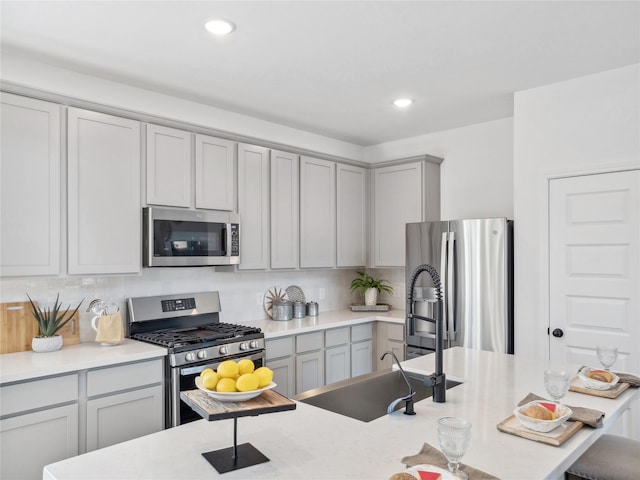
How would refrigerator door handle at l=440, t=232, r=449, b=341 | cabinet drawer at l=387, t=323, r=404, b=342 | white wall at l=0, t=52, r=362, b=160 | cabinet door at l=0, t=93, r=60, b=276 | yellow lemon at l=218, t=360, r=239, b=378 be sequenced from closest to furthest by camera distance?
yellow lemon at l=218, t=360, r=239, b=378, cabinet door at l=0, t=93, r=60, b=276, white wall at l=0, t=52, r=362, b=160, refrigerator door handle at l=440, t=232, r=449, b=341, cabinet drawer at l=387, t=323, r=404, b=342

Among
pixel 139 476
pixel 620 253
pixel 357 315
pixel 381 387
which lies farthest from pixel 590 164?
pixel 139 476

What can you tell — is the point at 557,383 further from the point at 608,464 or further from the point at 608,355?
the point at 608,355

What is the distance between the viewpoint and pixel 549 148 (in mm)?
3188

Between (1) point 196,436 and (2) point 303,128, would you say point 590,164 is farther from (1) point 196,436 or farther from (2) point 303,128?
(1) point 196,436

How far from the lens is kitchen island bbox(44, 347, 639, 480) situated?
124 cm

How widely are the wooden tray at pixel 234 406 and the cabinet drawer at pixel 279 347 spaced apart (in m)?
2.16

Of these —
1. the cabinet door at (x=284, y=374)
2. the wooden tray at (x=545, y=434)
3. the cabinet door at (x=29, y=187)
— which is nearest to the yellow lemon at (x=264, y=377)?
the wooden tray at (x=545, y=434)

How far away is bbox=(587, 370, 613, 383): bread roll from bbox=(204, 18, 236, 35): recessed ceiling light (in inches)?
90.6

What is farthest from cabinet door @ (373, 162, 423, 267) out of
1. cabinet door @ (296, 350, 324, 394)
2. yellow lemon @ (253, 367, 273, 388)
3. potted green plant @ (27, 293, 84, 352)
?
yellow lemon @ (253, 367, 273, 388)

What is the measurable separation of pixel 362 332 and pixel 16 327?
2.67m

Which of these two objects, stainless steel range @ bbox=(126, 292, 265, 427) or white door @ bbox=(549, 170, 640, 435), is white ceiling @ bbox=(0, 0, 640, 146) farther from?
stainless steel range @ bbox=(126, 292, 265, 427)

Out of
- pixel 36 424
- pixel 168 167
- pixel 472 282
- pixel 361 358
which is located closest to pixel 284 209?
pixel 168 167

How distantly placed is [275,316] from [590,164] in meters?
2.63

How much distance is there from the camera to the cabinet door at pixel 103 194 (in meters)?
2.81
